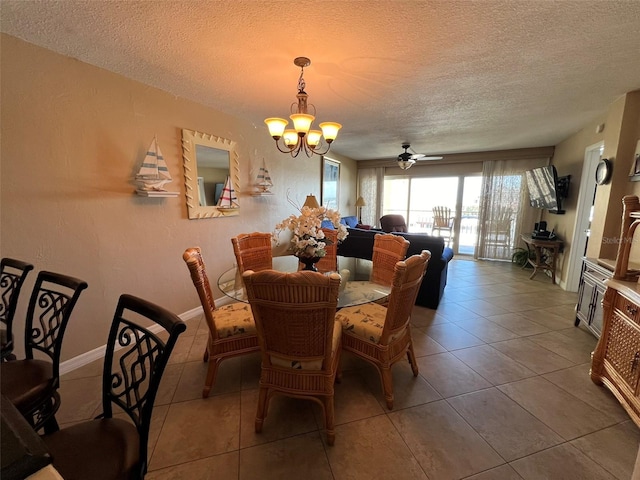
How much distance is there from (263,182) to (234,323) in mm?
2206

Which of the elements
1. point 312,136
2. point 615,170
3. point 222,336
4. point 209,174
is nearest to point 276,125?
point 312,136

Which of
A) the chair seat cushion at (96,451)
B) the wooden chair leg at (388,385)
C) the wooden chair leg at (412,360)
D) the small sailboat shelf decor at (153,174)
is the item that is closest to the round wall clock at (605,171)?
the wooden chair leg at (412,360)

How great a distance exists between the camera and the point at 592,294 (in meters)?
2.44

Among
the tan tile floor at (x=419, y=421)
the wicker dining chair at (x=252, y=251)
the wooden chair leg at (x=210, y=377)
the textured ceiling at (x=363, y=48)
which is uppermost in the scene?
the textured ceiling at (x=363, y=48)

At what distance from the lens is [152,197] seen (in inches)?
94.8

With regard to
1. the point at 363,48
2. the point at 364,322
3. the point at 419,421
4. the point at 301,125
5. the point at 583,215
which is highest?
the point at 363,48

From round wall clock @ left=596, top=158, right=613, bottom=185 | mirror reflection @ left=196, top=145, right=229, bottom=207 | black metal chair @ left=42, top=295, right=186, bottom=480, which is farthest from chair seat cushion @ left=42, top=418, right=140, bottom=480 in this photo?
round wall clock @ left=596, top=158, right=613, bottom=185

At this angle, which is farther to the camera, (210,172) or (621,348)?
(210,172)

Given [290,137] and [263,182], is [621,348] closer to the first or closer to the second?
[290,137]

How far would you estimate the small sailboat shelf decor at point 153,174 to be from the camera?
2.22m

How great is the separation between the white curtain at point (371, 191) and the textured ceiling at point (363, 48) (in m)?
4.01

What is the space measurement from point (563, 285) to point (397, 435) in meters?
4.09

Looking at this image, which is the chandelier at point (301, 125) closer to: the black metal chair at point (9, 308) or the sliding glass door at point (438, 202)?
the black metal chair at point (9, 308)

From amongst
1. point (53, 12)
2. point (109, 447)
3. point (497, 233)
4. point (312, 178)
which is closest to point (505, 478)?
point (109, 447)
